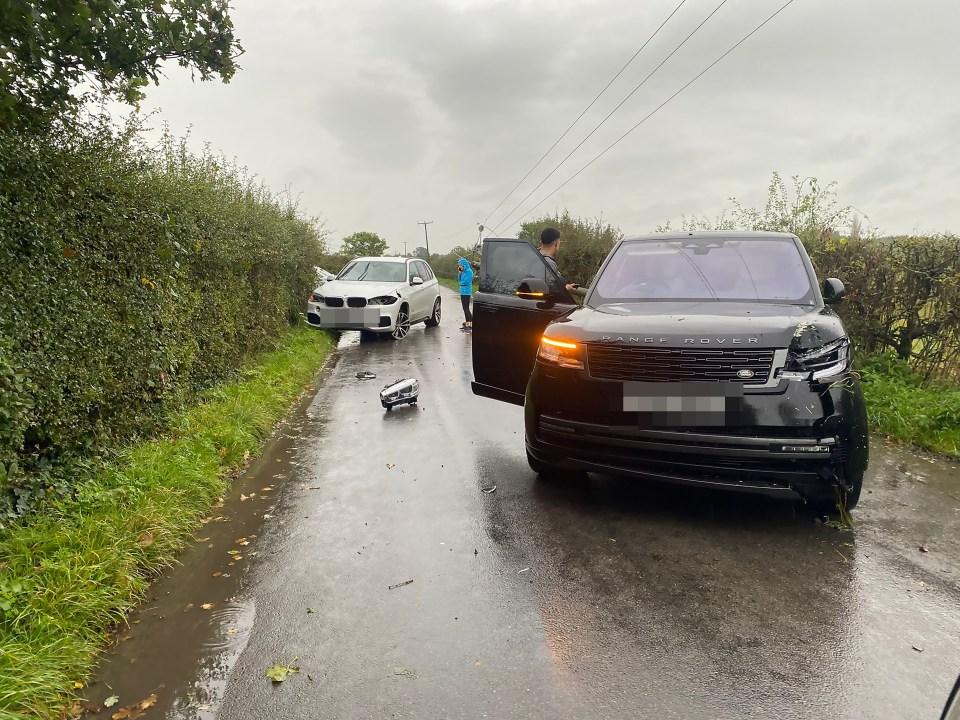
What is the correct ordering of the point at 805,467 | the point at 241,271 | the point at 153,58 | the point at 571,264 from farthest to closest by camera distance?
1. the point at 571,264
2. the point at 241,271
3. the point at 153,58
4. the point at 805,467

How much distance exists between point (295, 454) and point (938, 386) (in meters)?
6.57

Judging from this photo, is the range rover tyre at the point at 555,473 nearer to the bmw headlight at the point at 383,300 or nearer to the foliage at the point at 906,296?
the foliage at the point at 906,296

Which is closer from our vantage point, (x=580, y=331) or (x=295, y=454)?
(x=580, y=331)

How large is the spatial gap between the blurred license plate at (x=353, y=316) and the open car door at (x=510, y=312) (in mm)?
7021

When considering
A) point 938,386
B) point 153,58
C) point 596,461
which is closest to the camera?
point 596,461

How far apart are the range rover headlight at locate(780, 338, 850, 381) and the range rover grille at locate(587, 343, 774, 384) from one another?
12 cm

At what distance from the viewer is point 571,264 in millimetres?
→ 19250

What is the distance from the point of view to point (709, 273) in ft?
15.8

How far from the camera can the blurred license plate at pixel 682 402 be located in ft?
11.6

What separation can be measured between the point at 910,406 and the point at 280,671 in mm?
6281

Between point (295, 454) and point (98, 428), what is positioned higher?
point (98, 428)

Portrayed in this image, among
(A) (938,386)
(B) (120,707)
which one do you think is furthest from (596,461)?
(A) (938,386)

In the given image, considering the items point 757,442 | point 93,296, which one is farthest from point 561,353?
point 93,296

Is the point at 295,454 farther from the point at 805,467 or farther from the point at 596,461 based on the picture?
the point at 805,467
